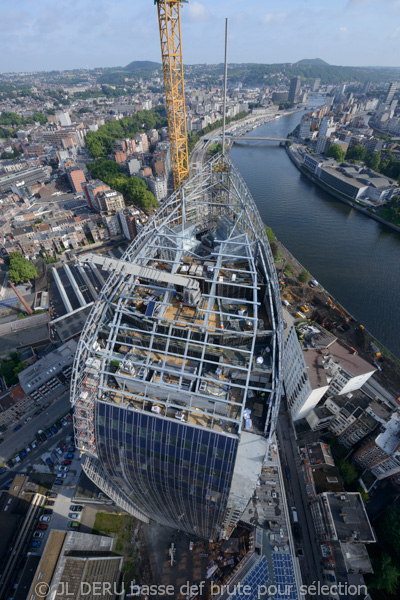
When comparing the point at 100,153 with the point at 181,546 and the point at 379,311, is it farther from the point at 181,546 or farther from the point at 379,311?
the point at 181,546

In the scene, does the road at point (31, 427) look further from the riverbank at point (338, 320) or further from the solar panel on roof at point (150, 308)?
the riverbank at point (338, 320)

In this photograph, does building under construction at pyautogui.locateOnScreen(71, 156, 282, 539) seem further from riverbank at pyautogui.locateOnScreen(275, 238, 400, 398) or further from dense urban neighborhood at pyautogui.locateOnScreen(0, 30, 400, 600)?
riverbank at pyautogui.locateOnScreen(275, 238, 400, 398)

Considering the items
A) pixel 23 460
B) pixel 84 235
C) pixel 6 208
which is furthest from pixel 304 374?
pixel 6 208

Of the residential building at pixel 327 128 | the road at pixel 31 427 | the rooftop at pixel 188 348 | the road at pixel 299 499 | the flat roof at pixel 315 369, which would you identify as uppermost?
the rooftop at pixel 188 348

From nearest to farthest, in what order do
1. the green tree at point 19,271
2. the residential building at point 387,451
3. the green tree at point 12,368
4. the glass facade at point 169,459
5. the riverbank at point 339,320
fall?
the glass facade at point 169,459 < the residential building at point 387,451 < the riverbank at point 339,320 < the green tree at point 12,368 < the green tree at point 19,271

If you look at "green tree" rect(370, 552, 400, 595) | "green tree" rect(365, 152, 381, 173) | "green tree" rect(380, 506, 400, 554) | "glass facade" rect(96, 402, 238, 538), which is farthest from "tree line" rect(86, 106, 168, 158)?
"green tree" rect(370, 552, 400, 595)

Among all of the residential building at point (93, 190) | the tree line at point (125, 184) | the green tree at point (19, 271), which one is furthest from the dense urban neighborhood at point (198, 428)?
the tree line at point (125, 184)
